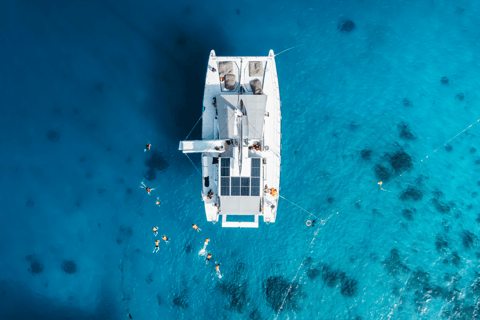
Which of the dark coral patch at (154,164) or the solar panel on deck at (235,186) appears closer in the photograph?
the solar panel on deck at (235,186)

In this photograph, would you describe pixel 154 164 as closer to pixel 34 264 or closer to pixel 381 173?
pixel 34 264

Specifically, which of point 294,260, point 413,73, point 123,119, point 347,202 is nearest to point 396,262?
point 347,202

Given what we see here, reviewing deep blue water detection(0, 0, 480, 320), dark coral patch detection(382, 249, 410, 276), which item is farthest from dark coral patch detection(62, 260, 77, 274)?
dark coral patch detection(382, 249, 410, 276)

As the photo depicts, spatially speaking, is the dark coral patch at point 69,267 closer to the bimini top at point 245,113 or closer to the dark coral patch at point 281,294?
the dark coral patch at point 281,294

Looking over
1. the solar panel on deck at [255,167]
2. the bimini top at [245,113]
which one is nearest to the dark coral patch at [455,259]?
the solar panel on deck at [255,167]

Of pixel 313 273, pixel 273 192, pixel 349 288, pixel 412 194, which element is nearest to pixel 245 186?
pixel 273 192

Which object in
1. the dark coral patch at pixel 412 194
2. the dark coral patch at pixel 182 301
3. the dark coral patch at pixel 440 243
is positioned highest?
the dark coral patch at pixel 412 194

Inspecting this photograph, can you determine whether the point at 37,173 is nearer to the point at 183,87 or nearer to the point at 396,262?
the point at 183,87
